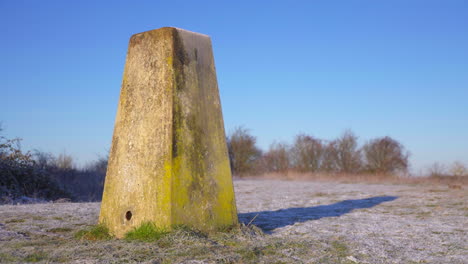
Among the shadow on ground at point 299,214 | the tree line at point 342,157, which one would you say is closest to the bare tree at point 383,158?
the tree line at point 342,157

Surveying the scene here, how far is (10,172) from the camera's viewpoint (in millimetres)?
12859

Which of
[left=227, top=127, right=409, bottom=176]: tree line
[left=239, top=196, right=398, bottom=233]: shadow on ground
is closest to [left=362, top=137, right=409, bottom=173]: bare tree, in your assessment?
[left=227, top=127, right=409, bottom=176]: tree line

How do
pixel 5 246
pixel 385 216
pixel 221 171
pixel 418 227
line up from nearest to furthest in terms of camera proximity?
pixel 5 246 < pixel 221 171 < pixel 418 227 < pixel 385 216

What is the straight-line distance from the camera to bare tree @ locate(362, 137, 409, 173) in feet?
92.5

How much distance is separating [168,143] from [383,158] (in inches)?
1021

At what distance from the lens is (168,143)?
186 inches

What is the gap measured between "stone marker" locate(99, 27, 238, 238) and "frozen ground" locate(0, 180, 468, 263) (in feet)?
1.26

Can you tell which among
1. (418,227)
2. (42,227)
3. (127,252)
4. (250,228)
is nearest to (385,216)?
(418,227)

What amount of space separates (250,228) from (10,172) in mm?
10284

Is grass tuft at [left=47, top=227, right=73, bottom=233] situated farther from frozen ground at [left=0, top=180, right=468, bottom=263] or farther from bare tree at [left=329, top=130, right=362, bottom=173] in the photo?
bare tree at [left=329, top=130, right=362, bottom=173]

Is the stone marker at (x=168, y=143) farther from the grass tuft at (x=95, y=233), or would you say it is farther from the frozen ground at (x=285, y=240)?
the frozen ground at (x=285, y=240)

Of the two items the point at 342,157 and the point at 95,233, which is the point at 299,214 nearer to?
the point at 95,233

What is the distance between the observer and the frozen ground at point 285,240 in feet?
13.6

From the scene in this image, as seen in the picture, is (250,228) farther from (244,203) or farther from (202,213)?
(244,203)
